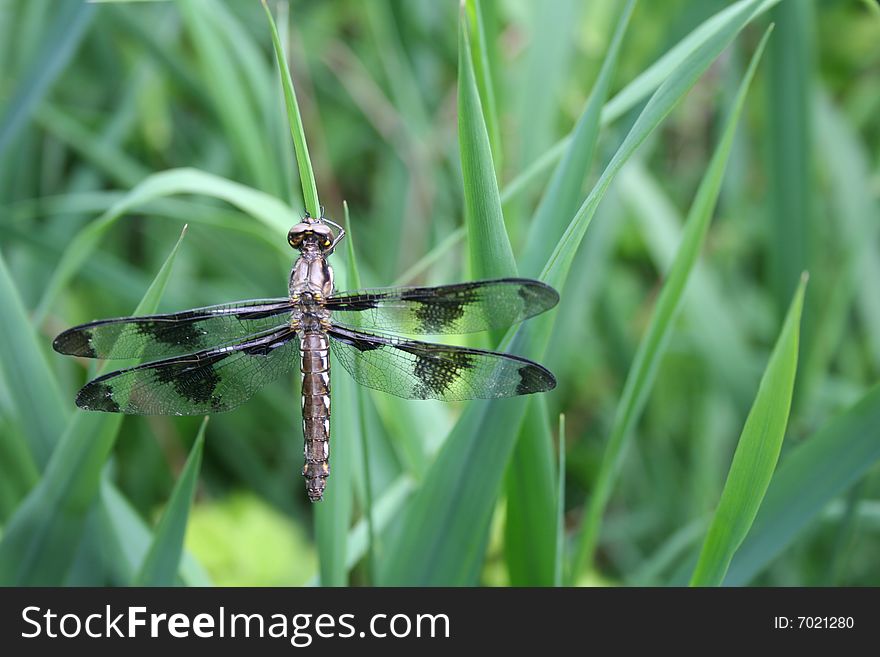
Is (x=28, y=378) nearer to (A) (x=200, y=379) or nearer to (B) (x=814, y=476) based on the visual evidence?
(A) (x=200, y=379)

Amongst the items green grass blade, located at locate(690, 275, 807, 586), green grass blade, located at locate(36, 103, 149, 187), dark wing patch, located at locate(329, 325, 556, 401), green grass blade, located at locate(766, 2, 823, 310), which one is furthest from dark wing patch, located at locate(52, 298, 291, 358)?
green grass blade, located at locate(766, 2, 823, 310)

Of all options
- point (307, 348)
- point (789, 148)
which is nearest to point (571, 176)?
point (307, 348)

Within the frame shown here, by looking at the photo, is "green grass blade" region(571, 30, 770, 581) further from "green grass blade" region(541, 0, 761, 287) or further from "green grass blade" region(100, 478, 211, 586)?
"green grass blade" region(100, 478, 211, 586)

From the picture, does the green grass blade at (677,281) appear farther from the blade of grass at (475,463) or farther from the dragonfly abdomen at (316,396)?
the dragonfly abdomen at (316,396)
